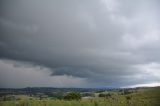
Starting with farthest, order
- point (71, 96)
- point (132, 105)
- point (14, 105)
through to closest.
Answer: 1. point (71, 96)
2. point (132, 105)
3. point (14, 105)

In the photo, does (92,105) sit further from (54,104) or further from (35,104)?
(35,104)

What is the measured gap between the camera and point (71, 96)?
86375 millimetres

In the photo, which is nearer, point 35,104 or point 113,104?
point 35,104

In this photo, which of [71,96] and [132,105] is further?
[71,96]

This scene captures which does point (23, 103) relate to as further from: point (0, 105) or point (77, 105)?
point (77, 105)

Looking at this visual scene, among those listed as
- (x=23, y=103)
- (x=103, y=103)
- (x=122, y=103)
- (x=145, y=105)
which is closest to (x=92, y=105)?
(x=103, y=103)

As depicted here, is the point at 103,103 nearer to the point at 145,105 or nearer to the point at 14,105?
the point at 145,105

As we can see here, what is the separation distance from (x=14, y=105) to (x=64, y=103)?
29.7ft

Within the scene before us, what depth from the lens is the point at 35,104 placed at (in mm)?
43438

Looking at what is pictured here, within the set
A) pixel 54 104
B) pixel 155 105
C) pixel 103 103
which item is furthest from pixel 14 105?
pixel 155 105

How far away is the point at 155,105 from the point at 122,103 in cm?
570

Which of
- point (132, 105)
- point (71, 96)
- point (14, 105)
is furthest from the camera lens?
point (71, 96)

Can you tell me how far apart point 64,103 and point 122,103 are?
9.54 meters

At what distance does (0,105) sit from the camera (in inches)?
1722
